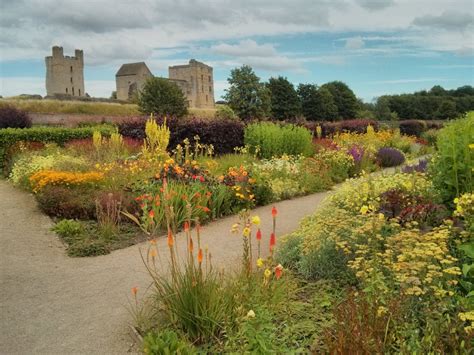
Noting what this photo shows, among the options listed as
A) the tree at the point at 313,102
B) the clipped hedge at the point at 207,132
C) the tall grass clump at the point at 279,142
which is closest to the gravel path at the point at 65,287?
the tall grass clump at the point at 279,142

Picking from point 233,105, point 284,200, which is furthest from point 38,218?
point 233,105

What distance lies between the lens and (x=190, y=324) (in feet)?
Result: 10.7

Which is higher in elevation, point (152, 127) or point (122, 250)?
point (152, 127)

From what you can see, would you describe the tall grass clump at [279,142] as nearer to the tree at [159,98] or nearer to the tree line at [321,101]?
the tree line at [321,101]

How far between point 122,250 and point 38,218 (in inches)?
95.2

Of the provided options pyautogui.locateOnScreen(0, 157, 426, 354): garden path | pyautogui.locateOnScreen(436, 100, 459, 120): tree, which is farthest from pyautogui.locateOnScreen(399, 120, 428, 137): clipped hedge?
pyautogui.locateOnScreen(0, 157, 426, 354): garden path

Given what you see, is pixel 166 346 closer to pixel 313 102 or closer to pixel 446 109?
pixel 313 102

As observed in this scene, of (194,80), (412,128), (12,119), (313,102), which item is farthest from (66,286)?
(194,80)

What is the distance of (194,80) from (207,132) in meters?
61.7

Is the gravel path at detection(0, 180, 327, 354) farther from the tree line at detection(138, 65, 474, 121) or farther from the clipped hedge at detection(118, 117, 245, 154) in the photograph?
the tree line at detection(138, 65, 474, 121)

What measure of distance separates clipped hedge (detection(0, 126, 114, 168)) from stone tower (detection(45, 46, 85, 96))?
168 ft

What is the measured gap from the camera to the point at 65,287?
14.4 ft

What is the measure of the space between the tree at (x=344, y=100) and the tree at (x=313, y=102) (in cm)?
728

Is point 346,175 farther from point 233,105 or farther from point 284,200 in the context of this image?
point 233,105
